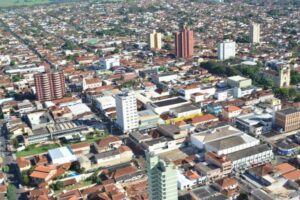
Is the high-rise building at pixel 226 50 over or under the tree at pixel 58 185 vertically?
over

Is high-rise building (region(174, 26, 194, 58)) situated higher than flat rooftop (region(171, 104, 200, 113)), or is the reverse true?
high-rise building (region(174, 26, 194, 58))

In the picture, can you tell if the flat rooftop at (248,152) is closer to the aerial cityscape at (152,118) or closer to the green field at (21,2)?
the aerial cityscape at (152,118)

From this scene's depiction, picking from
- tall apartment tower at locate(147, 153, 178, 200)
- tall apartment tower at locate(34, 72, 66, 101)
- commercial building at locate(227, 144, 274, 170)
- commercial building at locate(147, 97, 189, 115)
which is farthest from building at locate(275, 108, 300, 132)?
tall apartment tower at locate(34, 72, 66, 101)

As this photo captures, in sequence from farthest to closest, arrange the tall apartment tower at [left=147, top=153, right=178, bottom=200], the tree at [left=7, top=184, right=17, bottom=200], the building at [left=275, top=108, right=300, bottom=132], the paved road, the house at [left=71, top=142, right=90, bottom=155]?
the building at [left=275, top=108, right=300, bottom=132] → the house at [left=71, top=142, right=90, bottom=155] → the paved road → the tree at [left=7, top=184, right=17, bottom=200] → the tall apartment tower at [left=147, top=153, right=178, bottom=200]

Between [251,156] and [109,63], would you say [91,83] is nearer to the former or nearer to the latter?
[109,63]

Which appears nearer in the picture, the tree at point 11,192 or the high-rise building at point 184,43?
the tree at point 11,192

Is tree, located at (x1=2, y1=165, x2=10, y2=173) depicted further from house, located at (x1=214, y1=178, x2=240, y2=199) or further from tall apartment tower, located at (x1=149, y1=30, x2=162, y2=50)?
tall apartment tower, located at (x1=149, y1=30, x2=162, y2=50)

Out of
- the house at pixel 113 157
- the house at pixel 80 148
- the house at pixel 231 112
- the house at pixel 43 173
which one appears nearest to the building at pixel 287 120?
the house at pixel 231 112
